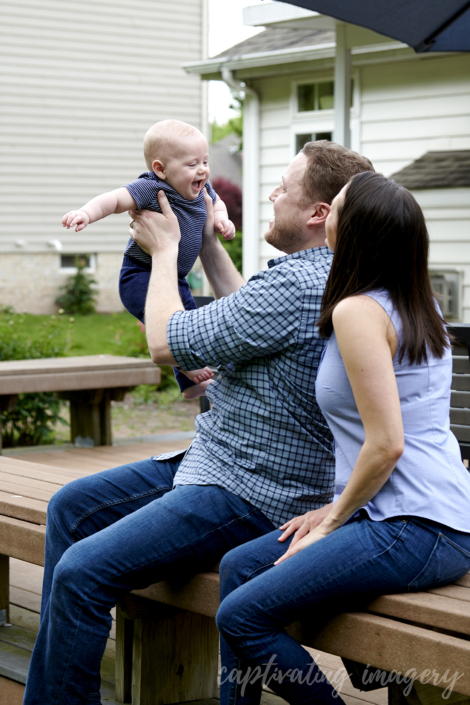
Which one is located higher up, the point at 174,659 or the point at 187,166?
the point at 187,166

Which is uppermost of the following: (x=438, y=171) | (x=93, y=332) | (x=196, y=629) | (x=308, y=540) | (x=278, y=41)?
(x=278, y=41)

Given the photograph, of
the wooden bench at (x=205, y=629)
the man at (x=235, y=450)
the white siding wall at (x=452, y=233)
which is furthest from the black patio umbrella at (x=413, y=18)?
the white siding wall at (x=452, y=233)

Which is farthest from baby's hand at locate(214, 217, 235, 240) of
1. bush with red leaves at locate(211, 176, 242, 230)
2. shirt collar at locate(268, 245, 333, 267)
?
bush with red leaves at locate(211, 176, 242, 230)

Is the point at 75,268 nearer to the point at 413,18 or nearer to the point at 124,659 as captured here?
the point at 413,18

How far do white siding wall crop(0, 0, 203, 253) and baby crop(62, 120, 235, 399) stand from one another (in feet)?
44.5

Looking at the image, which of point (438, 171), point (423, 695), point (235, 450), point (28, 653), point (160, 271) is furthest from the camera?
point (438, 171)

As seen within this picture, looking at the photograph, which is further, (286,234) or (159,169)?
Result: (159,169)

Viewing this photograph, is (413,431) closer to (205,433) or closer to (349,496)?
(349,496)

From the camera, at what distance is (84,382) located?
593 cm

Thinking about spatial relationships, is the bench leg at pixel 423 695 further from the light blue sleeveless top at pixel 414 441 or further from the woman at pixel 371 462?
the light blue sleeveless top at pixel 414 441

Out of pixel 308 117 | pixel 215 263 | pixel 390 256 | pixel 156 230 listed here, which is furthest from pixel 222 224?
pixel 308 117

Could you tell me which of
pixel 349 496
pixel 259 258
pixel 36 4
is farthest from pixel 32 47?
pixel 349 496

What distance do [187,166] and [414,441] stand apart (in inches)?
43.2

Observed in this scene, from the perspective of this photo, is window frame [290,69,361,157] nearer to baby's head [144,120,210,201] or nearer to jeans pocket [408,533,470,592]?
baby's head [144,120,210,201]
